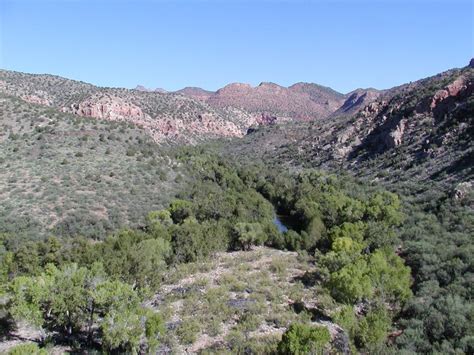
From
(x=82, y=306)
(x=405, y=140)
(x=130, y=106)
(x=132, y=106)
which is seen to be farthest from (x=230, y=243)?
(x=132, y=106)

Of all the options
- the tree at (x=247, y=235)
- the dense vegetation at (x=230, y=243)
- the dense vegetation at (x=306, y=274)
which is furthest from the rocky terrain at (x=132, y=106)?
the tree at (x=247, y=235)

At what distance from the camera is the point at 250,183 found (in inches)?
2830

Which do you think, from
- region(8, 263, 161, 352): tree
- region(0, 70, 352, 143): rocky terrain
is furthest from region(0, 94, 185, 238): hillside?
region(0, 70, 352, 143): rocky terrain

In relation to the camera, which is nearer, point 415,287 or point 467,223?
point 415,287

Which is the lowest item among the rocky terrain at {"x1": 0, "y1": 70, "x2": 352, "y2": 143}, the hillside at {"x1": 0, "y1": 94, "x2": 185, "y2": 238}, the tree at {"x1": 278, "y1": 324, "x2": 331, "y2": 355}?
the tree at {"x1": 278, "y1": 324, "x2": 331, "y2": 355}

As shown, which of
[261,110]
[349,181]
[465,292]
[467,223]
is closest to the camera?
[465,292]

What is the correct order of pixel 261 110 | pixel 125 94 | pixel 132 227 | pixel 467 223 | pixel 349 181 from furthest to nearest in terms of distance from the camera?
1. pixel 261 110
2. pixel 125 94
3. pixel 349 181
4. pixel 132 227
5. pixel 467 223

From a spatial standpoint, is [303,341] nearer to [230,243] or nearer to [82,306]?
[82,306]

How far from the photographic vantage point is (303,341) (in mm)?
20781

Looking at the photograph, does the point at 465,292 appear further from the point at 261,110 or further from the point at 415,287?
the point at 261,110

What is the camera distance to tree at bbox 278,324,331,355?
2052cm

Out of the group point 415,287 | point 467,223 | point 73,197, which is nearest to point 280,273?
point 415,287

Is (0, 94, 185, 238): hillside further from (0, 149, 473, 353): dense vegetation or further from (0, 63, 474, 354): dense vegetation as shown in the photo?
(0, 149, 473, 353): dense vegetation

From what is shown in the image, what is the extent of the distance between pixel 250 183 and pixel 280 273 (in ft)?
123
